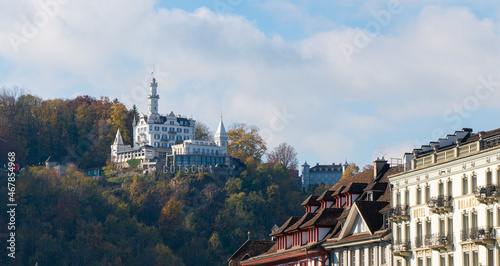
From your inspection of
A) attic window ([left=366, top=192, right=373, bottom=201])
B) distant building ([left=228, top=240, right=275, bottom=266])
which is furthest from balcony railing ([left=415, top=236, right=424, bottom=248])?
distant building ([left=228, top=240, right=275, bottom=266])

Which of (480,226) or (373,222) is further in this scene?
(373,222)

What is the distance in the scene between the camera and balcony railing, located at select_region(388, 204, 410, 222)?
71750mm

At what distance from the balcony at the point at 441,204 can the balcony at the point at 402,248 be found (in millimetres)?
3858

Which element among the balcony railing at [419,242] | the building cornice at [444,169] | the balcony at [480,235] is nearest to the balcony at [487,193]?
the building cornice at [444,169]

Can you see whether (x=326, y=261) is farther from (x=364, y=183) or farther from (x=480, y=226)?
(x=480, y=226)

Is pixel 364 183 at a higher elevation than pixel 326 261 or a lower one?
higher

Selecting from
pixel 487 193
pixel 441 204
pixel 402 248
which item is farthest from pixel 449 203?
pixel 402 248

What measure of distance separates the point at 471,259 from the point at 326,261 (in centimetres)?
2211

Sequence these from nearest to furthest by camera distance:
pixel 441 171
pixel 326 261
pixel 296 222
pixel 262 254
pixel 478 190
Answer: pixel 478 190 < pixel 441 171 < pixel 326 261 < pixel 296 222 < pixel 262 254

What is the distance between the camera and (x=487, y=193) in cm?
6112

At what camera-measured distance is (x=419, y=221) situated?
70.3 metres

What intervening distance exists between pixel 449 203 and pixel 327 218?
67.3 feet

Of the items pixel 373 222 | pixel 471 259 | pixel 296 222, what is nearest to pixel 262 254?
pixel 296 222

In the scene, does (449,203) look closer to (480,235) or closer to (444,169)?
(444,169)
